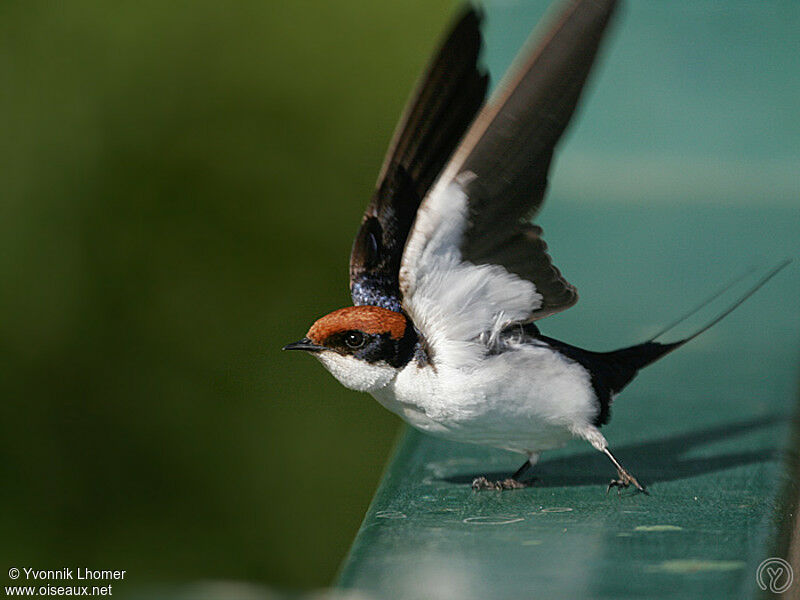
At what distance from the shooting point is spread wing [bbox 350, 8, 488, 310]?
248 centimetres

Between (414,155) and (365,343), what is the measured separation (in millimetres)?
479

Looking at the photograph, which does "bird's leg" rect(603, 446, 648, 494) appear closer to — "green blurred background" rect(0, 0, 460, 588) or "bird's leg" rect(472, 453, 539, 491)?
"bird's leg" rect(472, 453, 539, 491)

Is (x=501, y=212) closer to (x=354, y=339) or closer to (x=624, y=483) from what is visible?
(x=354, y=339)

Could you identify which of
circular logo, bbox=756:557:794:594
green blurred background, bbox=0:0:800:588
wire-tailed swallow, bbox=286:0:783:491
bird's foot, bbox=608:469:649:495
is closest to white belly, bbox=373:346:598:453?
wire-tailed swallow, bbox=286:0:783:491

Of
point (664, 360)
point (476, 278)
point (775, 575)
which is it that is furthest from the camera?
point (664, 360)

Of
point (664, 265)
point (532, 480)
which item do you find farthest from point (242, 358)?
point (532, 480)

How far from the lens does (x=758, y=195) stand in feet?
11.6

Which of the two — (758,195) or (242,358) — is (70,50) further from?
(758,195)

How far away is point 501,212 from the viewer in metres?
2.11

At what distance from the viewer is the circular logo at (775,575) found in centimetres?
185

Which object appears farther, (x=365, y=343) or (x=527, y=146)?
(x=365, y=343)

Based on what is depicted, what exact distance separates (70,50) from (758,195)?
9.26ft

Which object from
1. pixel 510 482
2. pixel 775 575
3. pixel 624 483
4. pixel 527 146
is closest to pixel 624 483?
pixel 624 483

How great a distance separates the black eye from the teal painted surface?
0.31 metres
